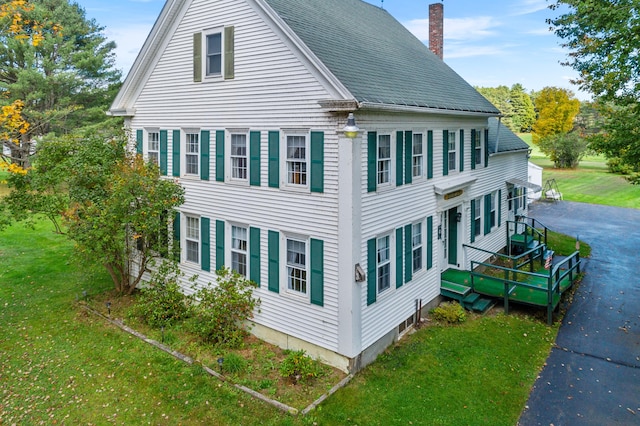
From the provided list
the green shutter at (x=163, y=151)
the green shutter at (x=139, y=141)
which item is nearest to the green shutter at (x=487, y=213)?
the green shutter at (x=163, y=151)

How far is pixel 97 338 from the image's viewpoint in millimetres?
12117

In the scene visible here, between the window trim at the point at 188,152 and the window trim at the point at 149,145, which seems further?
the window trim at the point at 149,145

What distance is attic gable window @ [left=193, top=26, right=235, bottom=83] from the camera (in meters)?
12.0

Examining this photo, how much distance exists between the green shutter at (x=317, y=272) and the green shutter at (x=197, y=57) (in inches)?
244

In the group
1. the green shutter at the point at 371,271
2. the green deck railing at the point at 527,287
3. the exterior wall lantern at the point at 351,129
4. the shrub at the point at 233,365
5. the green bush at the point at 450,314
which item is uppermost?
the exterior wall lantern at the point at 351,129

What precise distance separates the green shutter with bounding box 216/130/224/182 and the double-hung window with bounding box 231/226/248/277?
1.51 meters

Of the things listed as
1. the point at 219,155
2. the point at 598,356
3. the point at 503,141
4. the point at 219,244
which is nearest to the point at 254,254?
the point at 219,244

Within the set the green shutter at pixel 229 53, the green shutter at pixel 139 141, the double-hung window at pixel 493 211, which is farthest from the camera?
the double-hung window at pixel 493 211

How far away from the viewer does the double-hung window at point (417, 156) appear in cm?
1255

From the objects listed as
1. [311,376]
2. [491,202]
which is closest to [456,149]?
[491,202]

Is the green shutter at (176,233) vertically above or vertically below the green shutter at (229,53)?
below

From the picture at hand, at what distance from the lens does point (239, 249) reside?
40.6 ft

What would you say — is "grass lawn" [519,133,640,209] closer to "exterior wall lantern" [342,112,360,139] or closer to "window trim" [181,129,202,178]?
"exterior wall lantern" [342,112,360,139]

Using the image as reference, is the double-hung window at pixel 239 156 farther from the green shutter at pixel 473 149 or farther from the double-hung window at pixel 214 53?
the green shutter at pixel 473 149
